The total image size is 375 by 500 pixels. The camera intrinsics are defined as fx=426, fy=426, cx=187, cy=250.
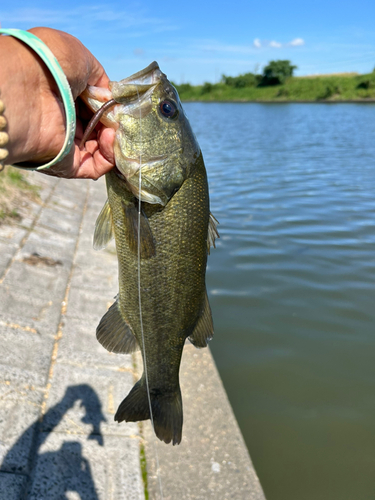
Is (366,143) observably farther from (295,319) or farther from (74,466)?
(74,466)

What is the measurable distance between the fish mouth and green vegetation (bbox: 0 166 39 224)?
4.38m

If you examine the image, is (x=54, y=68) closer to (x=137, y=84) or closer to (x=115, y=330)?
(x=137, y=84)

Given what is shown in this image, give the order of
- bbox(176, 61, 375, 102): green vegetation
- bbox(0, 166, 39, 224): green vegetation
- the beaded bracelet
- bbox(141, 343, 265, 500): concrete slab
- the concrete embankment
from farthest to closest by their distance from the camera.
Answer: bbox(176, 61, 375, 102): green vegetation
bbox(0, 166, 39, 224): green vegetation
bbox(141, 343, 265, 500): concrete slab
the concrete embankment
the beaded bracelet

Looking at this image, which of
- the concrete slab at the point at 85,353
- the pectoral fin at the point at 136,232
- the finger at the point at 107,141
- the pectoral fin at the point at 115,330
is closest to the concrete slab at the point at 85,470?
the concrete slab at the point at 85,353

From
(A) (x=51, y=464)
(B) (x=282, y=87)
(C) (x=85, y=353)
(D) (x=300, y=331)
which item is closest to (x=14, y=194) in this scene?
(C) (x=85, y=353)

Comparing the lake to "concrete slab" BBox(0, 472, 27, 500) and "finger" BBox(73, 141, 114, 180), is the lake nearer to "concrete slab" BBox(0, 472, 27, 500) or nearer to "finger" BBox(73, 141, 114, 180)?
"concrete slab" BBox(0, 472, 27, 500)

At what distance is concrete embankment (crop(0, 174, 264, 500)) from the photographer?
2852mm

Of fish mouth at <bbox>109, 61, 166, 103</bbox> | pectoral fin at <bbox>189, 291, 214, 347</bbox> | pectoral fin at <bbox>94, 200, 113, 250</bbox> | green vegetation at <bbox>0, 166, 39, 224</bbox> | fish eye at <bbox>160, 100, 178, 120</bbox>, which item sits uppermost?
fish mouth at <bbox>109, 61, 166, 103</bbox>

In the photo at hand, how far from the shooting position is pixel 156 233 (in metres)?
2.24

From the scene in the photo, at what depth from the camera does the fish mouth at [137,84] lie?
2.05 m

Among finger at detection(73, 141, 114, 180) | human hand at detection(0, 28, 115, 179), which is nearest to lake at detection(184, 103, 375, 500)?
finger at detection(73, 141, 114, 180)

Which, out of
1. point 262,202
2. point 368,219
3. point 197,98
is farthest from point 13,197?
point 197,98

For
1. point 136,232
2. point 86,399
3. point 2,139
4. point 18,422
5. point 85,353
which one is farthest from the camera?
point 85,353

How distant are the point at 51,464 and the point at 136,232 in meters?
1.78
